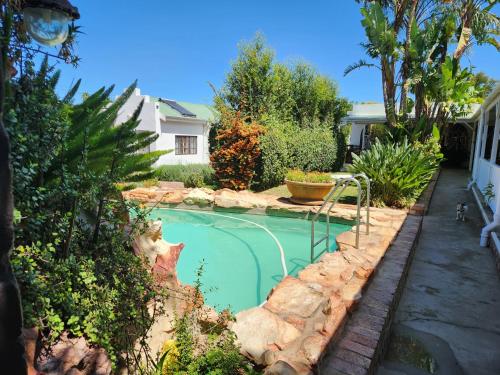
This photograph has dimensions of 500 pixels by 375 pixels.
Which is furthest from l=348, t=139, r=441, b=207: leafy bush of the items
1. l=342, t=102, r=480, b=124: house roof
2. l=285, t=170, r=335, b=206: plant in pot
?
l=342, t=102, r=480, b=124: house roof

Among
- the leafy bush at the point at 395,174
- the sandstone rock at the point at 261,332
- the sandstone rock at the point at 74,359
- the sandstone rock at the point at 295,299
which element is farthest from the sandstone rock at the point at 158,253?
the leafy bush at the point at 395,174

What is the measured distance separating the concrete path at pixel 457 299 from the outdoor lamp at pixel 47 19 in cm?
434

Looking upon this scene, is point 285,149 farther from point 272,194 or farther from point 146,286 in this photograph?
point 146,286

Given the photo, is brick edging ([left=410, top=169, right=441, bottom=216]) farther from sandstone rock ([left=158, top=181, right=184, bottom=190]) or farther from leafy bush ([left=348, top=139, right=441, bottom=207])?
sandstone rock ([left=158, top=181, right=184, bottom=190])

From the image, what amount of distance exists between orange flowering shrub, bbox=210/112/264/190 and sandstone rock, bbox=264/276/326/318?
977 centimetres

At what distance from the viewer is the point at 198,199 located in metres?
11.8

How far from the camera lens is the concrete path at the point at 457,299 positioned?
10.9 feet

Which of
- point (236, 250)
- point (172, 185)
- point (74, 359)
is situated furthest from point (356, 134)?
point (74, 359)

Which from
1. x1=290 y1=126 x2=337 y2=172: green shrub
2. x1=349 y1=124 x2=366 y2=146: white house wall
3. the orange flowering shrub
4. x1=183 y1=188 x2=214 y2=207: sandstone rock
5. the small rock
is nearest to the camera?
the small rock

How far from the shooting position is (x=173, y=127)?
20.7m

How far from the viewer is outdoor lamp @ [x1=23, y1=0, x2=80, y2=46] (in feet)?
9.50

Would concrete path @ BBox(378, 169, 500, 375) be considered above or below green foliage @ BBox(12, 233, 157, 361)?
below

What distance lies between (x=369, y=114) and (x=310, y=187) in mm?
15127

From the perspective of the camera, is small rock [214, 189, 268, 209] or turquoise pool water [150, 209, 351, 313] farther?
small rock [214, 189, 268, 209]
